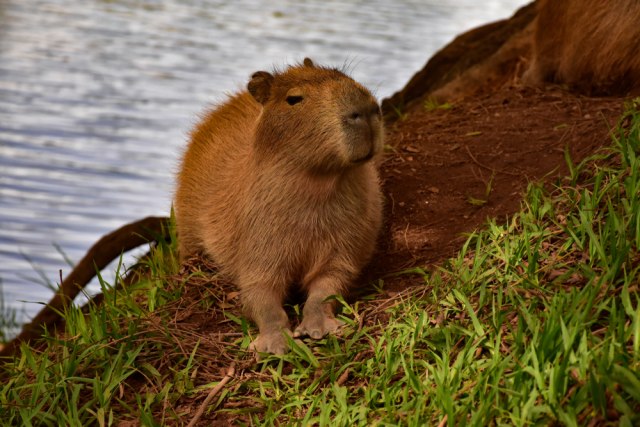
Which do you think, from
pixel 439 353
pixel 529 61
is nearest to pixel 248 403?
pixel 439 353

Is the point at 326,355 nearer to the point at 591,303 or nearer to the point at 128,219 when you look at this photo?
the point at 591,303

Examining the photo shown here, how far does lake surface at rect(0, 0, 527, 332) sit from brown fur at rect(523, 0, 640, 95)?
3.71 feet

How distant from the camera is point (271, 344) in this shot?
3516 millimetres

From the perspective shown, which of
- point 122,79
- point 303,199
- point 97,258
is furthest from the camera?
point 122,79

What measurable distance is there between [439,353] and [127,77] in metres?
7.12

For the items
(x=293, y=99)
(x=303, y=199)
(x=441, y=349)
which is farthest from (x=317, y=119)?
(x=441, y=349)

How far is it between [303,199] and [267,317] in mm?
476

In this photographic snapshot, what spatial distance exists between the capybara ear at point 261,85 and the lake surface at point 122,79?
1081mm

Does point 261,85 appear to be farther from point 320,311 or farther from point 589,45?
point 589,45

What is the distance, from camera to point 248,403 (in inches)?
131

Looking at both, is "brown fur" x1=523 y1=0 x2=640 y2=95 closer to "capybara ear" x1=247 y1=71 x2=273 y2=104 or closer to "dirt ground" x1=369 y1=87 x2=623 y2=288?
"dirt ground" x1=369 y1=87 x2=623 y2=288

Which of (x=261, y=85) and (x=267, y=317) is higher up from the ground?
(x=261, y=85)

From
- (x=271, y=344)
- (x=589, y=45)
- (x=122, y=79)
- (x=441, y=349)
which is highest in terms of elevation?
(x=589, y=45)

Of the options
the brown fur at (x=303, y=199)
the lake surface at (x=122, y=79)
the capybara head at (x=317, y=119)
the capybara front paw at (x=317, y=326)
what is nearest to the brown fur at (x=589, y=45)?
the lake surface at (x=122, y=79)
